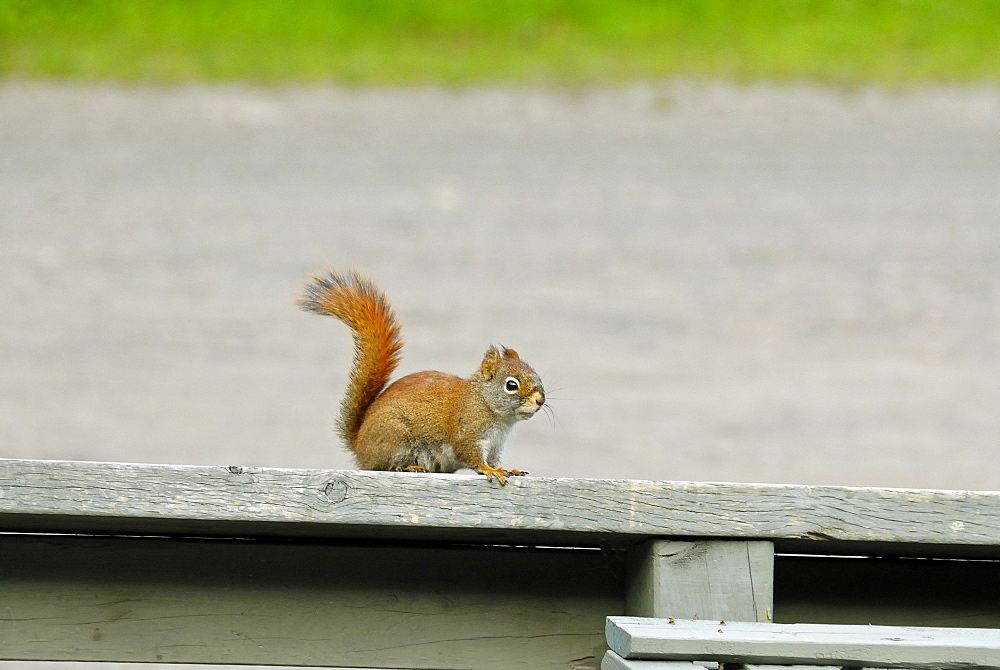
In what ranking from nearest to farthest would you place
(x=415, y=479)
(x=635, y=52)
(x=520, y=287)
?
1. (x=415, y=479)
2. (x=520, y=287)
3. (x=635, y=52)

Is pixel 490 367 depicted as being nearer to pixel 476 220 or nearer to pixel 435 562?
pixel 435 562

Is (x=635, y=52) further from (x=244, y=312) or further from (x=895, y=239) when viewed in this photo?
(x=244, y=312)

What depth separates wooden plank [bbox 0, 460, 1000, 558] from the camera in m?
1.12

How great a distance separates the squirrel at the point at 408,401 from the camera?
4.85 feet

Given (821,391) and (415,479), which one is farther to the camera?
(821,391)

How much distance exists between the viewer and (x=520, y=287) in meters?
5.54

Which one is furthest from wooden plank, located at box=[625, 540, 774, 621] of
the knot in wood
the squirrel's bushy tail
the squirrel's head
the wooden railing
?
the squirrel's bushy tail

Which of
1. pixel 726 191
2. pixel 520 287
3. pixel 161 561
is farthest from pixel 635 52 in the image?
pixel 161 561

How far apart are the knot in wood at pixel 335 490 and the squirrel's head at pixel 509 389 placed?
15.9 inches

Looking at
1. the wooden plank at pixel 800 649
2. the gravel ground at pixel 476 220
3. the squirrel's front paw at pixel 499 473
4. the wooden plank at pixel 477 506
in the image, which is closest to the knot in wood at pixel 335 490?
the wooden plank at pixel 477 506

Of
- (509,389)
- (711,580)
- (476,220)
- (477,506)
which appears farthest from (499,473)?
(476,220)

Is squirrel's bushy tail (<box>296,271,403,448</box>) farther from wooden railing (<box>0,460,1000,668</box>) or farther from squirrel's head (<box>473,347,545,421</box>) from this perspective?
wooden railing (<box>0,460,1000,668</box>)

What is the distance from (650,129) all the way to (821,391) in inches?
59.2

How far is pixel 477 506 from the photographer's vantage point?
115 cm
